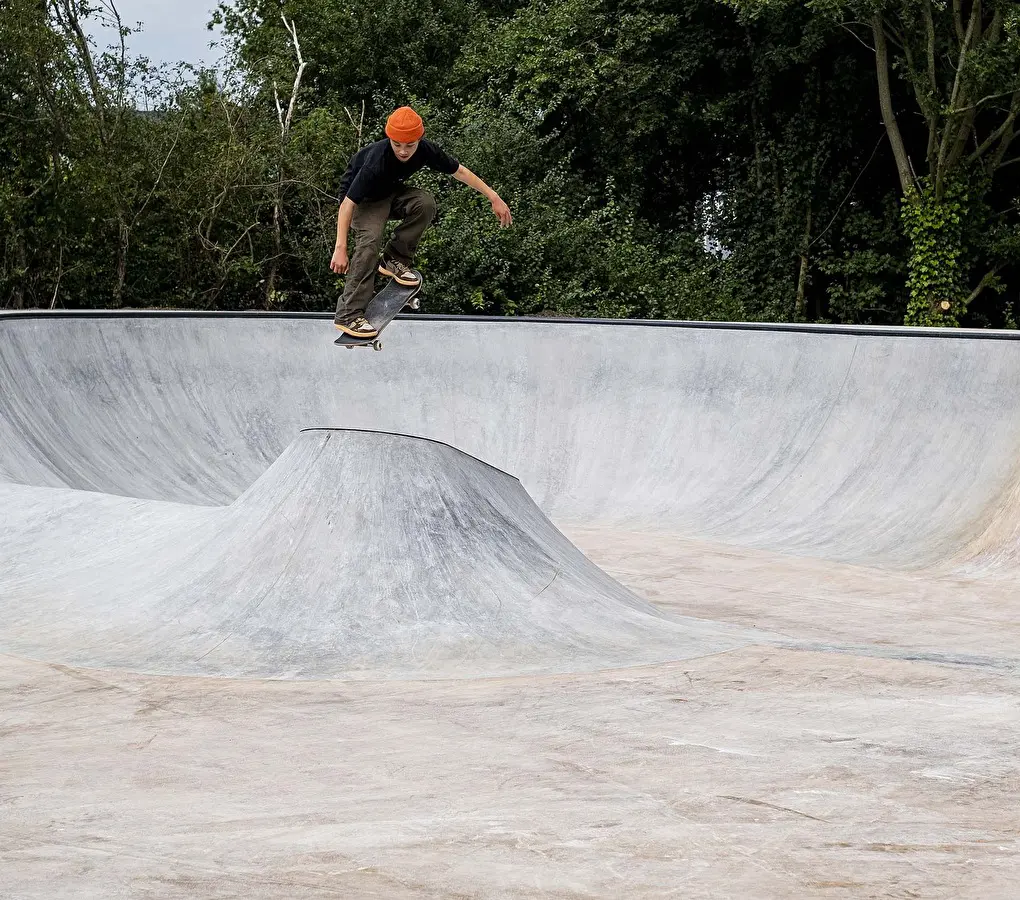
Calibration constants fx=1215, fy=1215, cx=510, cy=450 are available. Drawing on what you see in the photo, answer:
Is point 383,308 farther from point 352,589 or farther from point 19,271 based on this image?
point 19,271

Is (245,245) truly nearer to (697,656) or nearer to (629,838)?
(697,656)

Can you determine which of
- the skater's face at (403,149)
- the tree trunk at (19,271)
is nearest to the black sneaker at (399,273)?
the skater's face at (403,149)

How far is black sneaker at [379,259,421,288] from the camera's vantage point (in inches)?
262

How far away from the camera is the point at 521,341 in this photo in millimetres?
10961

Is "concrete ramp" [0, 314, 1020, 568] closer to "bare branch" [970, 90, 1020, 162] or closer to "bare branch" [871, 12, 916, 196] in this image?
"bare branch" [970, 90, 1020, 162]

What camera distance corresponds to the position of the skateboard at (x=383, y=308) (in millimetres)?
6586

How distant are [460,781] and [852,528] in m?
5.87

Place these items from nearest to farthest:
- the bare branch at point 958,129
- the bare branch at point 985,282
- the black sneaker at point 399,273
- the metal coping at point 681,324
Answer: the black sneaker at point 399,273 < the metal coping at point 681,324 < the bare branch at point 958,129 < the bare branch at point 985,282

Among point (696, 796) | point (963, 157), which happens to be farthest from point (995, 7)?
point (696, 796)

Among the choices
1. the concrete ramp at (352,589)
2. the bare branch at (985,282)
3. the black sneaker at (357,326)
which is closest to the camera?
the concrete ramp at (352,589)

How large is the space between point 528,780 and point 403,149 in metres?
3.67

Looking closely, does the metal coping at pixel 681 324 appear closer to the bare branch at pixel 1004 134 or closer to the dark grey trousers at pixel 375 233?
the dark grey trousers at pixel 375 233

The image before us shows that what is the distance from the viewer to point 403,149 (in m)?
6.05

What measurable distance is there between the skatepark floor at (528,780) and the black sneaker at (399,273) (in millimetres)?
1653
